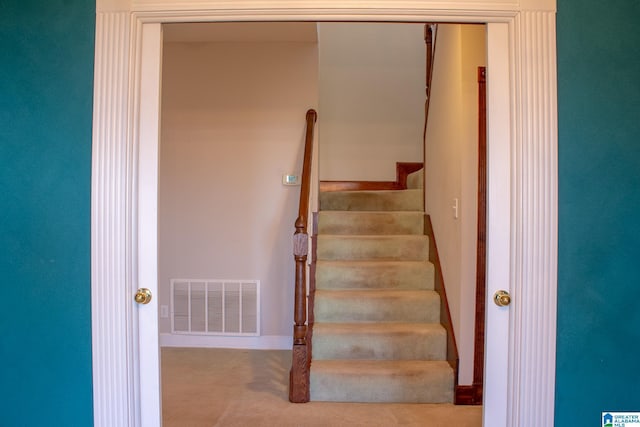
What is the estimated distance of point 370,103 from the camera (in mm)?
4520

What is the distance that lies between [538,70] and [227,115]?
2724 mm

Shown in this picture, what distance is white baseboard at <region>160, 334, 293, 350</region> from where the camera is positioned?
3416 millimetres

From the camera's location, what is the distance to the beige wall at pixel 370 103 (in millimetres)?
4500

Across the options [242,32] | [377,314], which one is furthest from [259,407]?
[242,32]

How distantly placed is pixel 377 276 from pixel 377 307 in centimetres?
26

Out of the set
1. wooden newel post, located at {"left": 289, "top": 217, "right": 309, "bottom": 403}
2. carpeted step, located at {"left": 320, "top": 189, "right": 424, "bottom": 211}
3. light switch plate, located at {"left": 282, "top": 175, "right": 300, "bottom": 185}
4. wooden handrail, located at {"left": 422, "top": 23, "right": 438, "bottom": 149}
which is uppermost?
wooden handrail, located at {"left": 422, "top": 23, "right": 438, "bottom": 149}

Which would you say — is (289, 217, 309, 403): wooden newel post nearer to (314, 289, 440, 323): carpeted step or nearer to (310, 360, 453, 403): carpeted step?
(310, 360, 453, 403): carpeted step

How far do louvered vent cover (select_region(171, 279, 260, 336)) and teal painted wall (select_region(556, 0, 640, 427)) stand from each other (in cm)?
261

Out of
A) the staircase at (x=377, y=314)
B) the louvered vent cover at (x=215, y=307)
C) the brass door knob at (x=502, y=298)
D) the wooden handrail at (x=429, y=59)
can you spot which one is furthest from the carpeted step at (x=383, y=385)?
the wooden handrail at (x=429, y=59)

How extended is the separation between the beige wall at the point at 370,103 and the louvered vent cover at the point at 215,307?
5.88ft

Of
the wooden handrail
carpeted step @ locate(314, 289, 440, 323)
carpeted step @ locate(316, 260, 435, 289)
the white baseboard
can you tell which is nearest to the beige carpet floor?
the white baseboard

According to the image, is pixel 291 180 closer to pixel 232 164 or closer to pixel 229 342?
pixel 232 164

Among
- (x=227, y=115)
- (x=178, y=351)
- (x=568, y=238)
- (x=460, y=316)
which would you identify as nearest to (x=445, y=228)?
(x=460, y=316)

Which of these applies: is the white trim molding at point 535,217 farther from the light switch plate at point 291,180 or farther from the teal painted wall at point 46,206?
the light switch plate at point 291,180
